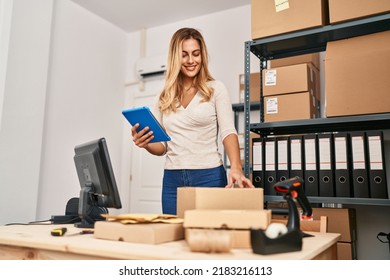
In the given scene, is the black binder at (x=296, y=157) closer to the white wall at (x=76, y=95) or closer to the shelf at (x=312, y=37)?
the shelf at (x=312, y=37)

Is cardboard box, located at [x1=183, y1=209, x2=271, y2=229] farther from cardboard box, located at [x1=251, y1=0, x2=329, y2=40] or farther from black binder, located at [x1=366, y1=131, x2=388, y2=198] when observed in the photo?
cardboard box, located at [x1=251, y1=0, x2=329, y2=40]

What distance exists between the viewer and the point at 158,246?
84 cm

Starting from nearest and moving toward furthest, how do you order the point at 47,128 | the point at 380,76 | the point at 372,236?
the point at 380,76 < the point at 372,236 < the point at 47,128

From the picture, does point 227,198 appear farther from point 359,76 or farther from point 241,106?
point 241,106

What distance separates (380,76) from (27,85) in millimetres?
2470

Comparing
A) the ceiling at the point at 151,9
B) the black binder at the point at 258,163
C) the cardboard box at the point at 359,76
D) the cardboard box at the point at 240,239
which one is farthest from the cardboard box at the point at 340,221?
the ceiling at the point at 151,9

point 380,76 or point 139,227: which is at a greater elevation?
point 380,76

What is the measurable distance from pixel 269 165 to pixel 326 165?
293 mm

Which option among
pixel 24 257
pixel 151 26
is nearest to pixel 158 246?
pixel 24 257

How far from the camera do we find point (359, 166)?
1695mm

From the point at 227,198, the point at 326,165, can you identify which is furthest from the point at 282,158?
the point at 227,198

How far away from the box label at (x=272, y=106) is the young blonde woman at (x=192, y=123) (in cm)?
39

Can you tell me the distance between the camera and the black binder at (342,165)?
1.72 metres
